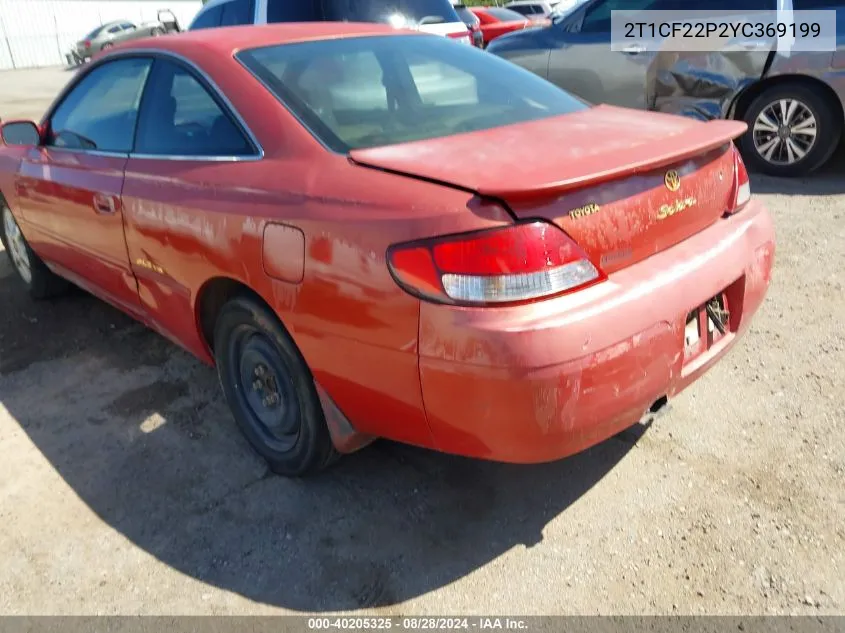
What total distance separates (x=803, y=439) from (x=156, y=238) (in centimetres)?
268

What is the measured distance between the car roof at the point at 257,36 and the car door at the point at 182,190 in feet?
0.37

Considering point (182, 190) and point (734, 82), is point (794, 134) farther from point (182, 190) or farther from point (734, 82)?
point (182, 190)

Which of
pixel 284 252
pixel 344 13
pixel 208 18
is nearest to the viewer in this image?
pixel 284 252

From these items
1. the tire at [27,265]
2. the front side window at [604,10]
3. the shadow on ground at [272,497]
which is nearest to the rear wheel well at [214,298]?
the shadow on ground at [272,497]

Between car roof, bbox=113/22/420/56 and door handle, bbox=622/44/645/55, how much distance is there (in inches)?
148

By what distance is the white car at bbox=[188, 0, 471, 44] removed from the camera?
22.1ft

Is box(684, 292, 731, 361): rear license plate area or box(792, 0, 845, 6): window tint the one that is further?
box(792, 0, 845, 6): window tint

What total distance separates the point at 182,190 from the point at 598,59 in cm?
497

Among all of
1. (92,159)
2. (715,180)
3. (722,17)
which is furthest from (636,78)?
(92,159)

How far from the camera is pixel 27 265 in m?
4.75

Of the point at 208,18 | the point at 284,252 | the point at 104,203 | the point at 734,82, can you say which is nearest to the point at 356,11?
the point at 208,18

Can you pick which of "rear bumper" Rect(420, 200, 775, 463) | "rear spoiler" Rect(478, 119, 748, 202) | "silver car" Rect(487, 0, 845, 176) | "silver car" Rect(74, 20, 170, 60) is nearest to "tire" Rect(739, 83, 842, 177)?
"silver car" Rect(487, 0, 845, 176)

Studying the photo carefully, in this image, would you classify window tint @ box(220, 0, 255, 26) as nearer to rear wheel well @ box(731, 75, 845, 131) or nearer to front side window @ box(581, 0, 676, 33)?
front side window @ box(581, 0, 676, 33)

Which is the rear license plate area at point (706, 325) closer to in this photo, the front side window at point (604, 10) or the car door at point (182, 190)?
the car door at point (182, 190)
